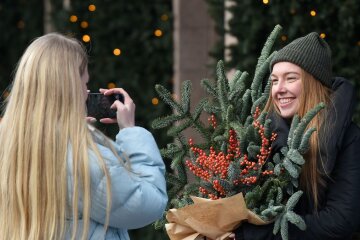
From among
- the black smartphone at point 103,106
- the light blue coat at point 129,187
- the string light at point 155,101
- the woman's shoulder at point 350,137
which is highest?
the black smartphone at point 103,106

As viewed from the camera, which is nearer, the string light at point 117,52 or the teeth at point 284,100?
the teeth at point 284,100

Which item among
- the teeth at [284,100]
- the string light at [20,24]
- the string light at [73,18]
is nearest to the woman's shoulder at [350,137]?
the teeth at [284,100]

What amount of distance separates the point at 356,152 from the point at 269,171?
1.09 ft

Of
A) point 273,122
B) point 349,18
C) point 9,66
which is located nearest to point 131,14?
point 9,66

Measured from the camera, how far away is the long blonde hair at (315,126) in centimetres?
358

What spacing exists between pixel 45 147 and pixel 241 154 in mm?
1047

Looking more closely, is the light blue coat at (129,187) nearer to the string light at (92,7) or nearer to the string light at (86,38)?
the string light at (86,38)

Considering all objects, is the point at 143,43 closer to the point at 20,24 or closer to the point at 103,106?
the point at 20,24

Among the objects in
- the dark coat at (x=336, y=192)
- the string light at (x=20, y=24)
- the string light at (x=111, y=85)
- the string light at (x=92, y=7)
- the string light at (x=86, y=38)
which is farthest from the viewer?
the string light at (x=20, y=24)

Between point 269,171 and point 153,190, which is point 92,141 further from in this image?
point 269,171

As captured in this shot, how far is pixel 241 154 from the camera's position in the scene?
369cm

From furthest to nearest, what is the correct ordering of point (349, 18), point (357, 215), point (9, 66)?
point (9, 66)
point (349, 18)
point (357, 215)

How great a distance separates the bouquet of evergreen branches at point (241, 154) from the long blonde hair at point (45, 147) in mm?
864

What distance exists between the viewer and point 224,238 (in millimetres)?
3645
